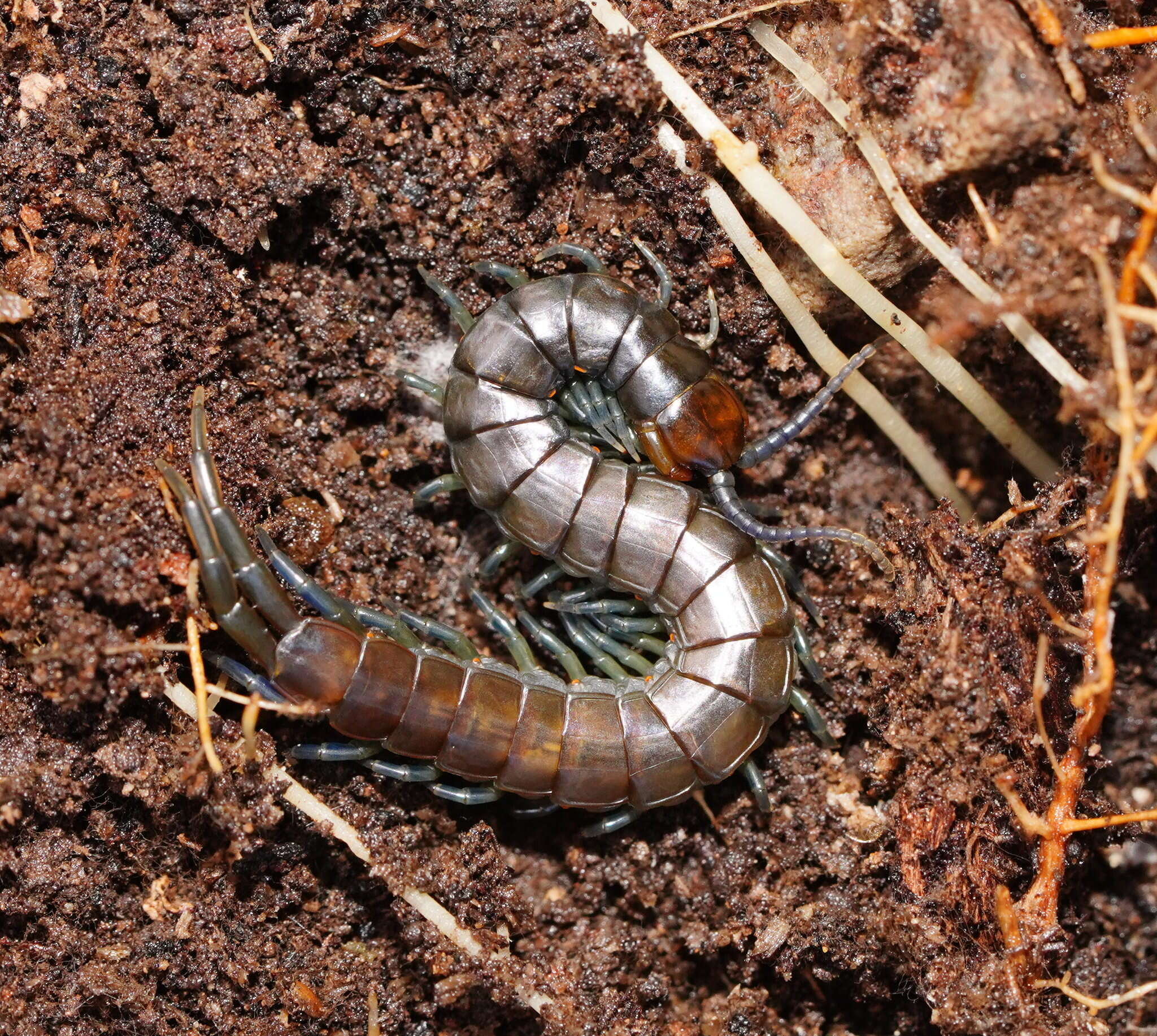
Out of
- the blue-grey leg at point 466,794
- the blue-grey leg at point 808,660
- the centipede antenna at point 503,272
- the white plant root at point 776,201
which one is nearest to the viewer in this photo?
the white plant root at point 776,201

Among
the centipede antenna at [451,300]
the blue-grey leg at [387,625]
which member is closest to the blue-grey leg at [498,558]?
the blue-grey leg at [387,625]

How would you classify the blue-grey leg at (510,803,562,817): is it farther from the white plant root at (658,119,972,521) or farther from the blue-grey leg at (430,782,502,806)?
the white plant root at (658,119,972,521)

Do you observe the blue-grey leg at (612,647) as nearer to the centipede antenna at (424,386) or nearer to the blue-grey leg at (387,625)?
the blue-grey leg at (387,625)

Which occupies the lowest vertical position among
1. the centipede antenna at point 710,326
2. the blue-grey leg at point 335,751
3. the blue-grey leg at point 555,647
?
the blue-grey leg at point 555,647

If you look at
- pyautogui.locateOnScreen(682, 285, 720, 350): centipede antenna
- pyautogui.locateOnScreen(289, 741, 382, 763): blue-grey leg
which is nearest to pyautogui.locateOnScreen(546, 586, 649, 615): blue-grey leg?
pyautogui.locateOnScreen(289, 741, 382, 763): blue-grey leg

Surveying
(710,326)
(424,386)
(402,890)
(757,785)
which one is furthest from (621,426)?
(402,890)

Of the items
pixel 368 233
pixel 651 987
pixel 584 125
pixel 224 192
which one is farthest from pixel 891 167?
pixel 651 987

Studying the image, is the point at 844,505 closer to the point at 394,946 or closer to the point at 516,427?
the point at 516,427
